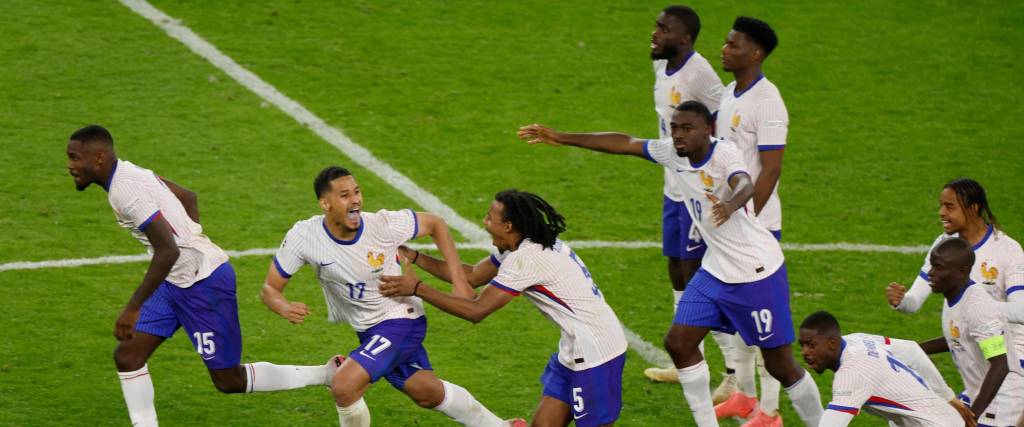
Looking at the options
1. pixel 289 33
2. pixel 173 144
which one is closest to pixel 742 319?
pixel 173 144

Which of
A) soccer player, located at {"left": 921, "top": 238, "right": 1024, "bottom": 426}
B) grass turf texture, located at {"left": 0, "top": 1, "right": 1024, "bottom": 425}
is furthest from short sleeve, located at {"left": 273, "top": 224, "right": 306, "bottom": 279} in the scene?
soccer player, located at {"left": 921, "top": 238, "right": 1024, "bottom": 426}

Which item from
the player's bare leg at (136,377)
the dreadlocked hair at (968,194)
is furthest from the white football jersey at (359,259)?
the dreadlocked hair at (968,194)

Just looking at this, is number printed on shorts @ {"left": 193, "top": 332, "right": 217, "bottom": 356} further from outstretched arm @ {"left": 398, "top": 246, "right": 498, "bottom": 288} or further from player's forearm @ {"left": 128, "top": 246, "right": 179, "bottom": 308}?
outstretched arm @ {"left": 398, "top": 246, "right": 498, "bottom": 288}

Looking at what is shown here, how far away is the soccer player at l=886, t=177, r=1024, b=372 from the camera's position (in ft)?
27.0

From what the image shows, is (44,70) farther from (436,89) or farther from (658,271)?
(658,271)

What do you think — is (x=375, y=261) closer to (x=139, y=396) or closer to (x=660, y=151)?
(x=139, y=396)

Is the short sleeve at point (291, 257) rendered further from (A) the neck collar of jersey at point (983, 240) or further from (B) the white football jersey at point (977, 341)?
(A) the neck collar of jersey at point (983, 240)

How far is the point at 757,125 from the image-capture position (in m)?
8.74

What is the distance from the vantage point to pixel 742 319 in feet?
27.0

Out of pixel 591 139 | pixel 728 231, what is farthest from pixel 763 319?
pixel 591 139

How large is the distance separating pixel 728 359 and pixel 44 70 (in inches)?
331

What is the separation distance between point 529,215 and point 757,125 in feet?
5.72

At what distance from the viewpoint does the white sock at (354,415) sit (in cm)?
809

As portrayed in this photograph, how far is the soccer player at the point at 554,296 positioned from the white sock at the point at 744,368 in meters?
1.47
